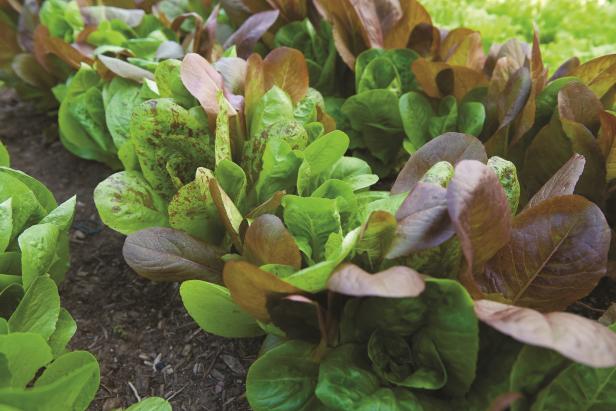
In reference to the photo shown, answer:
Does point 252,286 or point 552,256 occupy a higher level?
point 552,256

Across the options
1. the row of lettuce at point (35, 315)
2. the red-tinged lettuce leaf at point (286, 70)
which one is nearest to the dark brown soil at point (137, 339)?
the row of lettuce at point (35, 315)

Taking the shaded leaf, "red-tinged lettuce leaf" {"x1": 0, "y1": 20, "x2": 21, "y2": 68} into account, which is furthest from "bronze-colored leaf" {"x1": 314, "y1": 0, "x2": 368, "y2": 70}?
"red-tinged lettuce leaf" {"x1": 0, "y1": 20, "x2": 21, "y2": 68}

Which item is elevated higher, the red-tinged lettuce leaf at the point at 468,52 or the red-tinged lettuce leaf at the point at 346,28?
the red-tinged lettuce leaf at the point at 468,52

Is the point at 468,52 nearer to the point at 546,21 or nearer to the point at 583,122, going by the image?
the point at 583,122

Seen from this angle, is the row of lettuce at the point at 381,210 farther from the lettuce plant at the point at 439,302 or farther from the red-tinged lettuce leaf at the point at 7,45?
the red-tinged lettuce leaf at the point at 7,45

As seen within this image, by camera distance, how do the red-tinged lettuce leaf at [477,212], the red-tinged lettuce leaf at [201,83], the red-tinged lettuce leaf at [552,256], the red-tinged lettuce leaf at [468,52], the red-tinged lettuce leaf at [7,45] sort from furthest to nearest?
the red-tinged lettuce leaf at [7,45], the red-tinged lettuce leaf at [468,52], the red-tinged lettuce leaf at [201,83], the red-tinged lettuce leaf at [552,256], the red-tinged lettuce leaf at [477,212]

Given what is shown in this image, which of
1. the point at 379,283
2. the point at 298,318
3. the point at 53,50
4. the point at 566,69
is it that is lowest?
the point at 53,50

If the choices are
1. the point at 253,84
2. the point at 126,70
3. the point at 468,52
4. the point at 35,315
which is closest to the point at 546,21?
the point at 468,52
